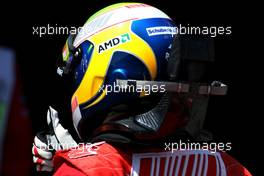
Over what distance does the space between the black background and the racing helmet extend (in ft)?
4.07

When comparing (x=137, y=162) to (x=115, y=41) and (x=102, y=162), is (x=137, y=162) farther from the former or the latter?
(x=115, y=41)

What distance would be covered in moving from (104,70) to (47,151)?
1.10 ft

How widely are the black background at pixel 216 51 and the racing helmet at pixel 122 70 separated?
4.07ft

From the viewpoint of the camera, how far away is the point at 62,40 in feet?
11.0

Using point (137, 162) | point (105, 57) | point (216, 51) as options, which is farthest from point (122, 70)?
point (216, 51)

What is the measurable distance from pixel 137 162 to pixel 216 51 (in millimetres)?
1520

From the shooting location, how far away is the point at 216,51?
129 inches

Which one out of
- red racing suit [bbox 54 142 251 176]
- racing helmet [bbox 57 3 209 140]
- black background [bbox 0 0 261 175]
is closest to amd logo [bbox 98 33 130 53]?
racing helmet [bbox 57 3 209 140]

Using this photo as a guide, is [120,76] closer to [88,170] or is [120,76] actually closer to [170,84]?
[170,84]

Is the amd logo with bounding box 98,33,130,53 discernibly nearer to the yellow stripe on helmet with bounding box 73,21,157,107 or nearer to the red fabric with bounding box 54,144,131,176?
the yellow stripe on helmet with bounding box 73,21,157,107

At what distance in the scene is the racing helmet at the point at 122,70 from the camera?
1.85 m
